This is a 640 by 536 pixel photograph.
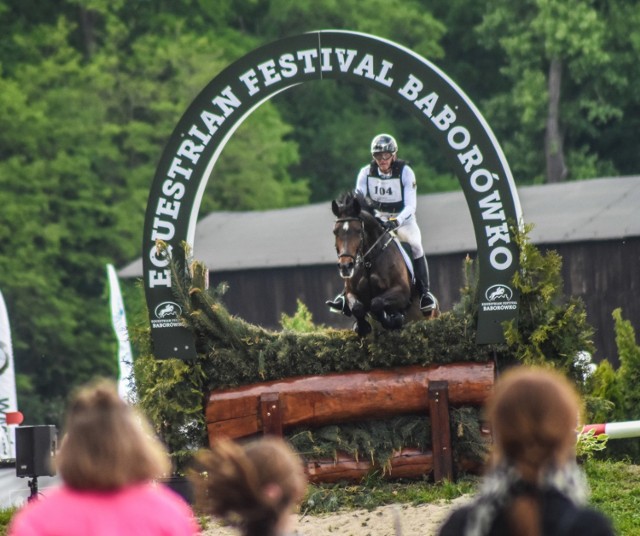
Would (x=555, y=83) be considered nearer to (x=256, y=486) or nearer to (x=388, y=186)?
(x=388, y=186)

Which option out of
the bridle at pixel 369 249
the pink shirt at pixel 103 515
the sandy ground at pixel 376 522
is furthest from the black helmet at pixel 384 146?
the pink shirt at pixel 103 515

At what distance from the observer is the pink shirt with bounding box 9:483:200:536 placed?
12.8 feet

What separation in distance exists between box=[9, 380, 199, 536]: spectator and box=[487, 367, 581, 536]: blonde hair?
951 millimetres

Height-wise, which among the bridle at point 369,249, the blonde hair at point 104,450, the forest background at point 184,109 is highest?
the forest background at point 184,109

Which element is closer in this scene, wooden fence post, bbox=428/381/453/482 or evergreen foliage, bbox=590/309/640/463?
wooden fence post, bbox=428/381/453/482

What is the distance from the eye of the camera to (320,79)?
37.9ft

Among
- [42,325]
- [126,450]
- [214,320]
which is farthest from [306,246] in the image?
[126,450]

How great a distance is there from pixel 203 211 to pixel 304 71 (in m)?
29.2

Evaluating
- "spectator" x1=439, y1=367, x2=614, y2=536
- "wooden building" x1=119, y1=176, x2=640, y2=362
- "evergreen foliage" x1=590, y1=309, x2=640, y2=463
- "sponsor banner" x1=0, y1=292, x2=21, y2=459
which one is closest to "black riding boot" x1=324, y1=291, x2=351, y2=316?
"evergreen foliage" x1=590, y1=309, x2=640, y2=463

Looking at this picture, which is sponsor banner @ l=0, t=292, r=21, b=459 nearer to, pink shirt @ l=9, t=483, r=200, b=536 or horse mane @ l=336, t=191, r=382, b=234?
horse mane @ l=336, t=191, r=382, b=234

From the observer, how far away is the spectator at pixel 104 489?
154 inches

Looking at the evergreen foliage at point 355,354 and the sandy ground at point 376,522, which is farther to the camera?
the evergreen foliage at point 355,354

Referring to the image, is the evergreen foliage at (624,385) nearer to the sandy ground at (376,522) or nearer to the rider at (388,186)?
the rider at (388,186)

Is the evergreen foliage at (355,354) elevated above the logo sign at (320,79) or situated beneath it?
situated beneath
